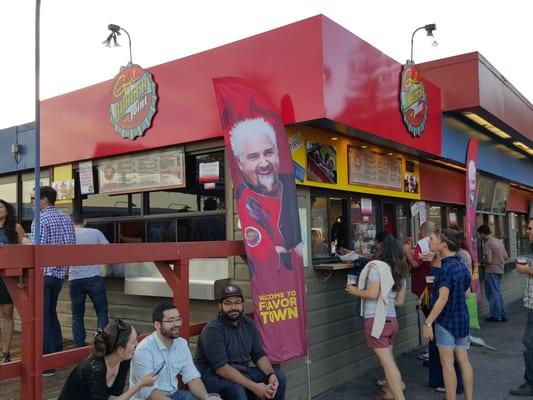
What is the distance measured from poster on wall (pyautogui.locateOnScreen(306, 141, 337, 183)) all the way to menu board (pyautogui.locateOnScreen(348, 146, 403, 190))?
0.37 meters

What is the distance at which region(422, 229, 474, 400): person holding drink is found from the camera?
455 cm

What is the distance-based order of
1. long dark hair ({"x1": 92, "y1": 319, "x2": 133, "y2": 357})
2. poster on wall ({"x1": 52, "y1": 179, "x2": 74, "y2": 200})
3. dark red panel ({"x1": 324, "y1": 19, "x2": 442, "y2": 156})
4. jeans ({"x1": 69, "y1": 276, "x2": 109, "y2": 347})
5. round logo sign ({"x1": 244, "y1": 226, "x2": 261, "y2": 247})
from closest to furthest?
long dark hair ({"x1": 92, "y1": 319, "x2": 133, "y2": 357}), round logo sign ({"x1": 244, "y1": 226, "x2": 261, "y2": 247}), dark red panel ({"x1": 324, "y1": 19, "x2": 442, "y2": 156}), jeans ({"x1": 69, "y1": 276, "x2": 109, "y2": 347}), poster on wall ({"x1": 52, "y1": 179, "x2": 74, "y2": 200})

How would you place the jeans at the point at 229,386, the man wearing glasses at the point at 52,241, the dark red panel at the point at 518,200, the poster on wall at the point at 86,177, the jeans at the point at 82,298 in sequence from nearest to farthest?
the jeans at the point at 229,386
the man wearing glasses at the point at 52,241
the jeans at the point at 82,298
the poster on wall at the point at 86,177
the dark red panel at the point at 518,200

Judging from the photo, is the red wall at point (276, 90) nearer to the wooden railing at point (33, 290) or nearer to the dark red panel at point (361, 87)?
the dark red panel at point (361, 87)

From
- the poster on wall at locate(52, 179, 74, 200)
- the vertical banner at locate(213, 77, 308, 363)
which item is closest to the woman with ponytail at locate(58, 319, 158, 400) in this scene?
the vertical banner at locate(213, 77, 308, 363)

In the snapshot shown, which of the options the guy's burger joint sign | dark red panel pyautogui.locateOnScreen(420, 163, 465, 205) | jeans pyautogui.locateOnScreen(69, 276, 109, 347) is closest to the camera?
jeans pyautogui.locateOnScreen(69, 276, 109, 347)

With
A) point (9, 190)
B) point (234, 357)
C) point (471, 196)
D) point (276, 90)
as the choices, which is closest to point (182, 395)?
point (234, 357)

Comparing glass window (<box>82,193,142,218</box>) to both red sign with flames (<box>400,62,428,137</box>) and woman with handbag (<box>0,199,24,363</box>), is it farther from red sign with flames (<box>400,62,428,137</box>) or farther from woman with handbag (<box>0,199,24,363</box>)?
red sign with flames (<box>400,62,428,137</box>)

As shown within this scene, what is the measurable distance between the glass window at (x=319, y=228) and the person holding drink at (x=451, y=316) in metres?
1.37

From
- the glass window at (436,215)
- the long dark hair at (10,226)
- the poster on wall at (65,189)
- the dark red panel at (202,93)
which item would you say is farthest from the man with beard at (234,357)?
the glass window at (436,215)

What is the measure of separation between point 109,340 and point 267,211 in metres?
2.00

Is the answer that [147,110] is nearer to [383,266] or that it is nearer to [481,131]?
[383,266]

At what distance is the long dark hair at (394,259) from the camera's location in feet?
15.9

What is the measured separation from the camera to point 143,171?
595 centimetres
